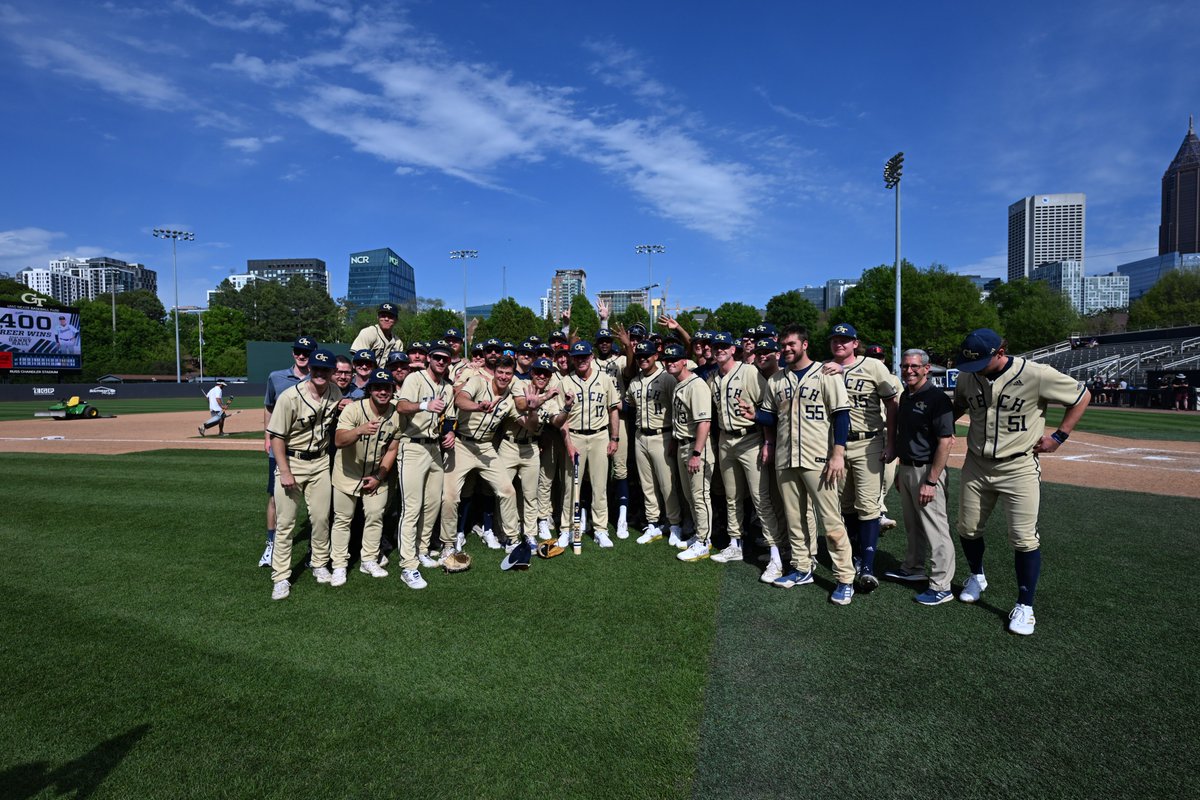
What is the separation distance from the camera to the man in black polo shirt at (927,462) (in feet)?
15.5

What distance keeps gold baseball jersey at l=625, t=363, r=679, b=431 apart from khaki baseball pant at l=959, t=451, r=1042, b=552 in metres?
2.69

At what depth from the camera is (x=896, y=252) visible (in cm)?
2453

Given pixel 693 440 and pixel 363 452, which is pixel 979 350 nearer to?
pixel 693 440

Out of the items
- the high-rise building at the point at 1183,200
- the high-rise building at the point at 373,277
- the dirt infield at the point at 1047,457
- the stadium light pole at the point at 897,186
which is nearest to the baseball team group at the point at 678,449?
the dirt infield at the point at 1047,457

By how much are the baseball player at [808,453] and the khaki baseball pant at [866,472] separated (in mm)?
269

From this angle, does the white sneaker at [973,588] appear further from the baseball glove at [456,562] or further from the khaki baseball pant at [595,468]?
the baseball glove at [456,562]

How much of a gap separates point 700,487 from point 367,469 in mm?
3161

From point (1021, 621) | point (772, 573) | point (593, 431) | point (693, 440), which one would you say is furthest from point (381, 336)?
point (1021, 621)

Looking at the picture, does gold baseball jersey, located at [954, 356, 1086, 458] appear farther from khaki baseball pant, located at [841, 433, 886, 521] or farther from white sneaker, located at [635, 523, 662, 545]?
white sneaker, located at [635, 523, 662, 545]

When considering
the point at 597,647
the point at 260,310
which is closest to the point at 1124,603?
the point at 597,647

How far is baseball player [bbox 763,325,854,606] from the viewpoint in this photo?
4.79 m

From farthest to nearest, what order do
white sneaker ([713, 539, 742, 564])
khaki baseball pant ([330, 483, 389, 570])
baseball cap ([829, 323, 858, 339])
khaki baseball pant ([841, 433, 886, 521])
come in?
white sneaker ([713, 539, 742, 564]) < khaki baseball pant ([330, 483, 389, 570]) < khaki baseball pant ([841, 433, 886, 521]) < baseball cap ([829, 323, 858, 339])

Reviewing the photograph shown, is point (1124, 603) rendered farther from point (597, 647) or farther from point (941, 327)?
point (941, 327)

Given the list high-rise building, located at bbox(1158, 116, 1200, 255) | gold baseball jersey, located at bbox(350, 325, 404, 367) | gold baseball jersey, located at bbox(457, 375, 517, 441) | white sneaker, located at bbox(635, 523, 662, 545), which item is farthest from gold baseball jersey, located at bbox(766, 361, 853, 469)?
high-rise building, located at bbox(1158, 116, 1200, 255)
